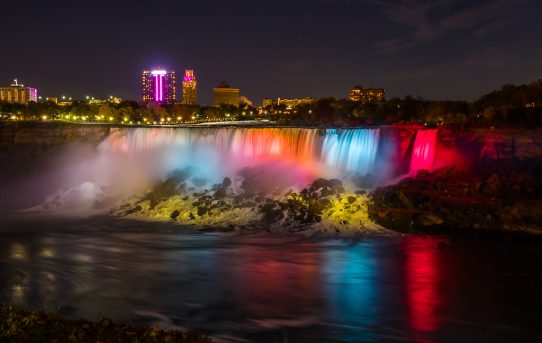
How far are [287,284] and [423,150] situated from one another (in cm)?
1541

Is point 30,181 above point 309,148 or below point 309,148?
below

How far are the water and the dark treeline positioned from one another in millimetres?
11512

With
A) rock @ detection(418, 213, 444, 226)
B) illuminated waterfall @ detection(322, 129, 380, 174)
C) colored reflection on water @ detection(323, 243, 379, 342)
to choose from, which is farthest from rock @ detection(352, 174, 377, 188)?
colored reflection on water @ detection(323, 243, 379, 342)

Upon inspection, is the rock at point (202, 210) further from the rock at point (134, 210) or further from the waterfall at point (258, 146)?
the waterfall at point (258, 146)

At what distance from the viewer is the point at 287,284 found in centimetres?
1689

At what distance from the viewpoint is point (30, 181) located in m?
39.7

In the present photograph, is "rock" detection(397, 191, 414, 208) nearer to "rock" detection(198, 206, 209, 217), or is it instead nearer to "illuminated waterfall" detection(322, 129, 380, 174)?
"illuminated waterfall" detection(322, 129, 380, 174)

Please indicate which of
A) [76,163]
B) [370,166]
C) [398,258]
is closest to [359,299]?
[398,258]

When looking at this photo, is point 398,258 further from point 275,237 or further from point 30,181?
point 30,181

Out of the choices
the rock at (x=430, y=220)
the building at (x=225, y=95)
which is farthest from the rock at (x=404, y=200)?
the building at (x=225, y=95)

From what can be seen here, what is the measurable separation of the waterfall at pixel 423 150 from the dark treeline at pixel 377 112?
151cm

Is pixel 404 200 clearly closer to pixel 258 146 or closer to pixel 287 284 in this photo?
pixel 287 284

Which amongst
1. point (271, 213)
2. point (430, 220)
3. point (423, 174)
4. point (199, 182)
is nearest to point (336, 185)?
point (271, 213)

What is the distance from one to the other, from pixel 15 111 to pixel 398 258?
58593 millimetres
